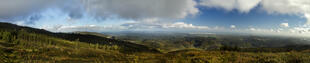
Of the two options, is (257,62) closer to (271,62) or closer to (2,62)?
(271,62)

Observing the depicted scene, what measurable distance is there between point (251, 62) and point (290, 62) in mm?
2863

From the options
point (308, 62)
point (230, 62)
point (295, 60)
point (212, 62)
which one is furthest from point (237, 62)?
point (295, 60)

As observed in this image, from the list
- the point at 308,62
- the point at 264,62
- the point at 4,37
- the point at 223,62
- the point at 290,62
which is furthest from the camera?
the point at 4,37

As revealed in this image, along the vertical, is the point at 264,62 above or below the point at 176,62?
below

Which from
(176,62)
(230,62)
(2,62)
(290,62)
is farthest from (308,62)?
(2,62)

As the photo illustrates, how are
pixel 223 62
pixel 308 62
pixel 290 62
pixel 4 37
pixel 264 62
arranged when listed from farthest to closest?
pixel 4 37
pixel 264 62
pixel 290 62
pixel 223 62
pixel 308 62

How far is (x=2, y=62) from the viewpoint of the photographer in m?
11.6

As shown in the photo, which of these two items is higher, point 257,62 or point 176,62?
point 176,62

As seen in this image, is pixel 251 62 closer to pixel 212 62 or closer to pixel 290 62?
pixel 290 62

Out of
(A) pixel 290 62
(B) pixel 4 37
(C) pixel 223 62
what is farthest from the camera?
(B) pixel 4 37

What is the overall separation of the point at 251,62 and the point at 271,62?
1557mm

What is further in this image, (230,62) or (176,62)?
(230,62)

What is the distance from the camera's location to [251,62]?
13758mm

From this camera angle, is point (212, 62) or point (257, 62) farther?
point (257, 62)
